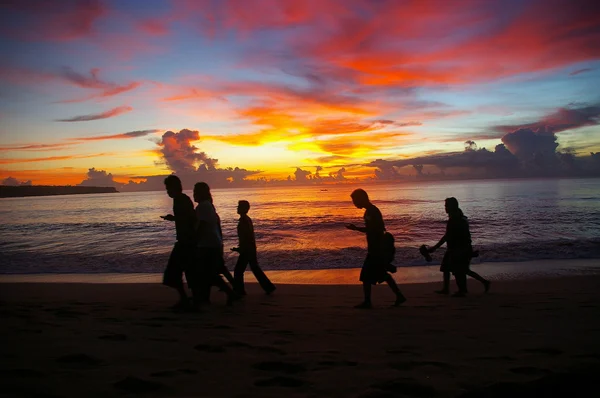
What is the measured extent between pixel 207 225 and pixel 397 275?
24.4 ft

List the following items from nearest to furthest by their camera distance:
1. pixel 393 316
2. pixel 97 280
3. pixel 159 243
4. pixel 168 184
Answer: pixel 393 316 < pixel 168 184 < pixel 97 280 < pixel 159 243

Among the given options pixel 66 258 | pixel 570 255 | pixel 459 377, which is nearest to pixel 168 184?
pixel 459 377

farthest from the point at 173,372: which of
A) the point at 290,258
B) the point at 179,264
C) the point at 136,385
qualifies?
the point at 290,258

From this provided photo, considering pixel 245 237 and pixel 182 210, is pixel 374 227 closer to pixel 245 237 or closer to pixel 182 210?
pixel 245 237

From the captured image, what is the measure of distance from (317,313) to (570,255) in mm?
13810

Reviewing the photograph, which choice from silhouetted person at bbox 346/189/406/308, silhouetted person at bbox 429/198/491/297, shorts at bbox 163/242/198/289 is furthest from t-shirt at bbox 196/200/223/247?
silhouetted person at bbox 429/198/491/297

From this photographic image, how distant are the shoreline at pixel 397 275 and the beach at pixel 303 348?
3726 mm

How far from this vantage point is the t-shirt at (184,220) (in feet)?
21.1

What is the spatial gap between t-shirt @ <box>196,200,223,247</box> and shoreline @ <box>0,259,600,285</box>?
469cm

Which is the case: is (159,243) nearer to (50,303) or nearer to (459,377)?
(50,303)

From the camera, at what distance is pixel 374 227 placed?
266 inches

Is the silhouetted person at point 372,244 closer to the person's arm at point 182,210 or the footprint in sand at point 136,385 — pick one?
the person's arm at point 182,210

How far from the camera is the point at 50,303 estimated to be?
7.31 meters

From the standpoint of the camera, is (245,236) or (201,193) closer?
(201,193)
